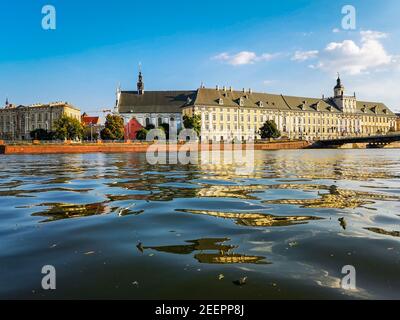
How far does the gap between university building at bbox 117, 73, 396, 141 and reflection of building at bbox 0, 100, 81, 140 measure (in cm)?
2008

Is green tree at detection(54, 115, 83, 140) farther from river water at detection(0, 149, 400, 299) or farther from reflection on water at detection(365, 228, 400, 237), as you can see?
reflection on water at detection(365, 228, 400, 237)

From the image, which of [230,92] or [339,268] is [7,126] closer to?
[230,92]

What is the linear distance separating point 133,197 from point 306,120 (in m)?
132

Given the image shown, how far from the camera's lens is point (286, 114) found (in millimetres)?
130750

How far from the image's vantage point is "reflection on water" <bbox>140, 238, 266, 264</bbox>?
13.7 ft

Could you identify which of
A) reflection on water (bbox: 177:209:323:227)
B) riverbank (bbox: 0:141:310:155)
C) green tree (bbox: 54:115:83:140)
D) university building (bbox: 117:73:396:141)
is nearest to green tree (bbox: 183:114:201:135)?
university building (bbox: 117:73:396:141)

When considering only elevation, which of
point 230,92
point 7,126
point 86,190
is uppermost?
point 230,92

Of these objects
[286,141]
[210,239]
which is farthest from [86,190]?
[286,141]

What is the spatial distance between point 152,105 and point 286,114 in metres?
46.9

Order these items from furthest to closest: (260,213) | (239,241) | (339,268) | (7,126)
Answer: (7,126), (260,213), (239,241), (339,268)

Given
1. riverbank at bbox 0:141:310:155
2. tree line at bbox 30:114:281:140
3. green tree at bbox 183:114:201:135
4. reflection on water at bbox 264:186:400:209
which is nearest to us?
reflection on water at bbox 264:186:400:209

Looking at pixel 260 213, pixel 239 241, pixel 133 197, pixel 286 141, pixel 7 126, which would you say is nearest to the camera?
pixel 239 241

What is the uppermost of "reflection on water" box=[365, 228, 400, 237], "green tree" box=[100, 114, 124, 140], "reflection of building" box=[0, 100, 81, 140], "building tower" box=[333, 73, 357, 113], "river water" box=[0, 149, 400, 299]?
"building tower" box=[333, 73, 357, 113]
